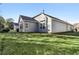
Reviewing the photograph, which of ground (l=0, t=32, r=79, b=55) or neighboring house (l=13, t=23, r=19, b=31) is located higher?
neighboring house (l=13, t=23, r=19, b=31)

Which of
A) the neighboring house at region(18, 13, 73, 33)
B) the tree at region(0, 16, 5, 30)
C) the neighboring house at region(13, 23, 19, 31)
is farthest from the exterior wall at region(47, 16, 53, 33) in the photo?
the tree at region(0, 16, 5, 30)

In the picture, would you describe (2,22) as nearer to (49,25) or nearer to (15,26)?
(15,26)

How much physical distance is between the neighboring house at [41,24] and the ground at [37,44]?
64mm

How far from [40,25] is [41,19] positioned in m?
0.07

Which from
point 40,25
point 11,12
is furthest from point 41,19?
point 11,12

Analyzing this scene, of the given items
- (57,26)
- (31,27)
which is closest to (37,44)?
(31,27)

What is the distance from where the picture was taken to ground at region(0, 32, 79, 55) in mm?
3230

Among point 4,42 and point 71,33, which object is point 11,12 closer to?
point 4,42

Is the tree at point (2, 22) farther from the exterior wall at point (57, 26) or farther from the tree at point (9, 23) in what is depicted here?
the exterior wall at point (57, 26)

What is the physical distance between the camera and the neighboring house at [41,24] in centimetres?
329

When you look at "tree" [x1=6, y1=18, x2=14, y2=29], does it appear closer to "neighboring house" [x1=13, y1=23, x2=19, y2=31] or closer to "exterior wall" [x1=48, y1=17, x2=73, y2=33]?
"neighboring house" [x1=13, y1=23, x2=19, y2=31]

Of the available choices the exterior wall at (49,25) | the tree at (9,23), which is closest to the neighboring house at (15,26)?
the tree at (9,23)

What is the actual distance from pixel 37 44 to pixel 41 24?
0.75ft

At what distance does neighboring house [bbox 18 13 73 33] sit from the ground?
0.06m
